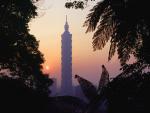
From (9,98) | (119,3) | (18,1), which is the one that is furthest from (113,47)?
(18,1)

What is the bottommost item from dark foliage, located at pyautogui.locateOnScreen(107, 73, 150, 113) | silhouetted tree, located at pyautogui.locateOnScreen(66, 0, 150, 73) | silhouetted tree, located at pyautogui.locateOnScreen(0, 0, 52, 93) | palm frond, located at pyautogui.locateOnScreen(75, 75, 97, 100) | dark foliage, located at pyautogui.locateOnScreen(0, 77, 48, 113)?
dark foliage, located at pyautogui.locateOnScreen(107, 73, 150, 113)

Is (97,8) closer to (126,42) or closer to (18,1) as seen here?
(126,42)

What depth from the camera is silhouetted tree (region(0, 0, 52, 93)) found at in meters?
21.1

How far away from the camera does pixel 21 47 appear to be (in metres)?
25.0

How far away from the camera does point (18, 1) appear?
19609 millimetres

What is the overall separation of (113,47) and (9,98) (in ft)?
32.0

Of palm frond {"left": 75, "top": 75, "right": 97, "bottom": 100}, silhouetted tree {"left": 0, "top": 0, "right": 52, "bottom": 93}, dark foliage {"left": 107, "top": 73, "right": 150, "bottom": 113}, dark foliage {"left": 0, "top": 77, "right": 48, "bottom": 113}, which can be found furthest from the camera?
palm frond {"left": 75, "top": 75, "right": 97, "bottom": 100}

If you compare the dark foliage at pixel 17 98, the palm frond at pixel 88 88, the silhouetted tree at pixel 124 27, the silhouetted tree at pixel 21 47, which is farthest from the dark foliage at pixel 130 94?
the palm frond at pixel 88 88

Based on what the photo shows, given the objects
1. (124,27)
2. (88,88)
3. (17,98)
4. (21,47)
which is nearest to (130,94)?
(124,27)

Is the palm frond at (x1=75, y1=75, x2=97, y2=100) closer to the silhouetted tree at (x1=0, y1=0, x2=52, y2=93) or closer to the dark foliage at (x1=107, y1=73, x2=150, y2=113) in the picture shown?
the silhouetted tree at (x1=0, y1=0, x2=52, y2=93)

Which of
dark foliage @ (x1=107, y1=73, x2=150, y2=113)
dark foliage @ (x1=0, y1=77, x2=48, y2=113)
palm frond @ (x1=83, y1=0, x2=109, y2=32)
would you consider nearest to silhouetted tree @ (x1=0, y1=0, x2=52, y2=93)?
dark foliage @ (x1=0, y1=77, x2=48, y2=113)

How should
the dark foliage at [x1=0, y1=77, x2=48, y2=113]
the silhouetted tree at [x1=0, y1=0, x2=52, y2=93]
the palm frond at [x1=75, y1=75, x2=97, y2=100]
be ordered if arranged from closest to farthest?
the dark foliage at [x1=0, y1=77, x2=48, y2=113] → the silhouetted tree at [x1=0, y1=0, x2=52, y2=93] → the palm frond at [x1=75, y1=75, x2=97, y2=100]

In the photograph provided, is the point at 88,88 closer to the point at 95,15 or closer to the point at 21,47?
the point at 21,47

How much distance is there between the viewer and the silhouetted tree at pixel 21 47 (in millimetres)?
21078
